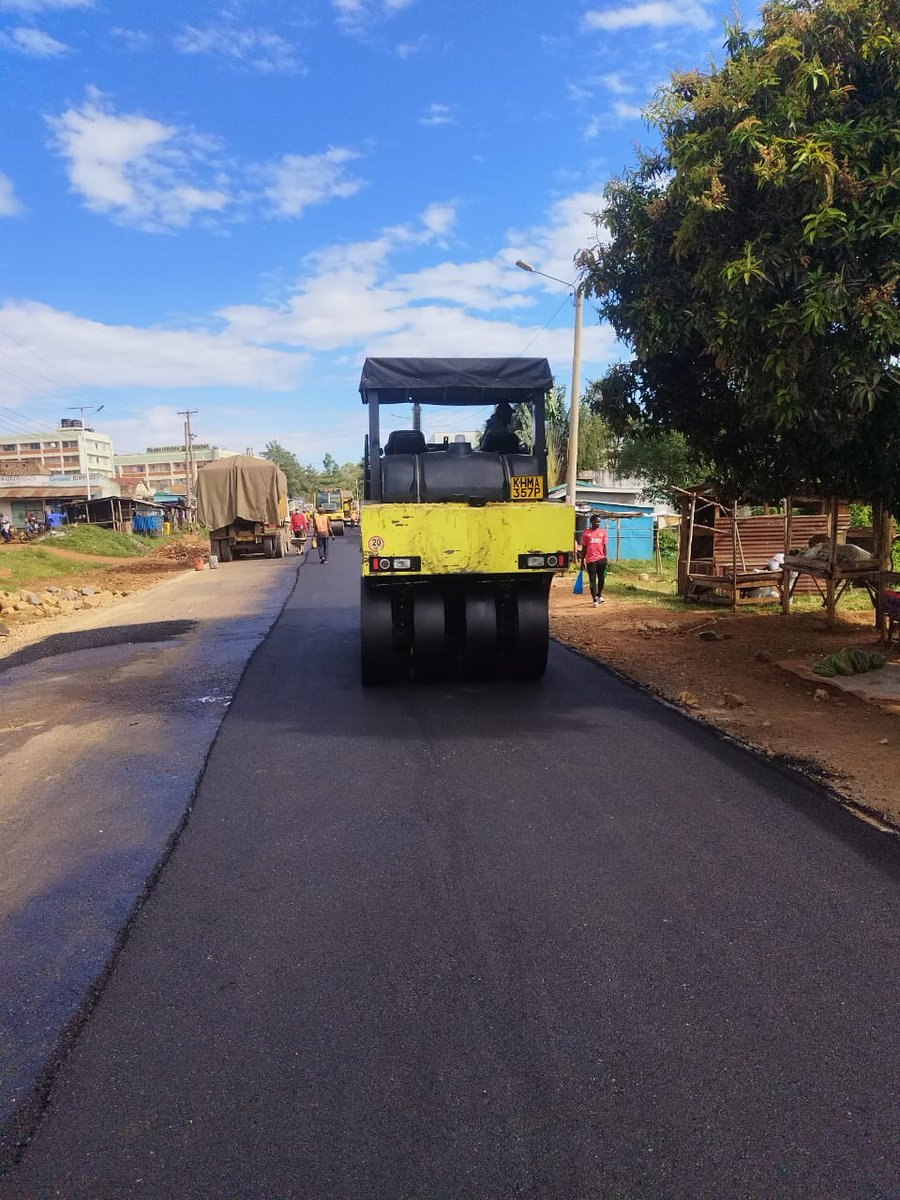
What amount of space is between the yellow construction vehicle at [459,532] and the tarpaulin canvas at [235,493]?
20027 millimetres

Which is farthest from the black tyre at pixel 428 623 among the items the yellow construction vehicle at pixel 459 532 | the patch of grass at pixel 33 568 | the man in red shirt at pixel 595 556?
the patch of grass at pixel 33 568

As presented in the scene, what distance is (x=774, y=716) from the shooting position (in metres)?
7.59

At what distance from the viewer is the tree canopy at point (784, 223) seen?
5.74 m

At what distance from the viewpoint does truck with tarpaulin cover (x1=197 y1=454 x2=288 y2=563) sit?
92.8ft

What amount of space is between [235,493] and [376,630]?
21.3 metres

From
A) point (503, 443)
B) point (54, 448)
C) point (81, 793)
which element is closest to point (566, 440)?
point (503, 443)

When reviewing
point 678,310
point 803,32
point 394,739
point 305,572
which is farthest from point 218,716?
point 305,572

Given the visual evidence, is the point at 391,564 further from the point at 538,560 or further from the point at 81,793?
the point at 81,793

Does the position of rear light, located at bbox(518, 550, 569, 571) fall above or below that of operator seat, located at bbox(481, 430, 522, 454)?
below

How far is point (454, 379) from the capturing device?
29.2ft

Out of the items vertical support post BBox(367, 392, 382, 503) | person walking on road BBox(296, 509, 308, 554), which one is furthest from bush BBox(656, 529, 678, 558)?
vertical support post BBox(367, 392, 382, 503)

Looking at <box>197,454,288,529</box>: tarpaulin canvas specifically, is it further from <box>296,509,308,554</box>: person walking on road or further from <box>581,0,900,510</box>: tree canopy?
<box>581,0,900,510</box>: tree canopy

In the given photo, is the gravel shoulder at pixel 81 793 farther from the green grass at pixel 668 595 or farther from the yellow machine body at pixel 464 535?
the green grass at pixel 668 595

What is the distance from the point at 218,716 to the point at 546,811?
364cm
